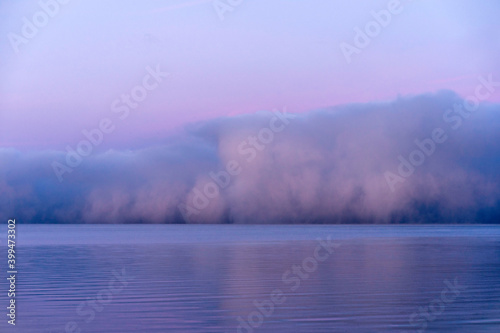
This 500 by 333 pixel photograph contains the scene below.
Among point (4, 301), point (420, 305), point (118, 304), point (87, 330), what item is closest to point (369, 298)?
point (420, 305)

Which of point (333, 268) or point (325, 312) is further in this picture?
point (333, 268)

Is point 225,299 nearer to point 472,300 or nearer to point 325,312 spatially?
point 325,312

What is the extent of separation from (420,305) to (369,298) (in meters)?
2.25

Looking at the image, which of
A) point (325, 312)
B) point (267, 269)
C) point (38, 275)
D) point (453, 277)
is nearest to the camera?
point (325, 312)

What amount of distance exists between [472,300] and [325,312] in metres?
6.29

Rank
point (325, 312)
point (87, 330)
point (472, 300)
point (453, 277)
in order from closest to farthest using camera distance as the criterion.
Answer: point (87, 330), point (325, 312), point (472, 300), point (453, 277)

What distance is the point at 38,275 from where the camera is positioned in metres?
36.4

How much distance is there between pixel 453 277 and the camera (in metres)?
34.1

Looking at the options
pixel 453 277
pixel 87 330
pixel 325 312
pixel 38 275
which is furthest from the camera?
pixel 38 275

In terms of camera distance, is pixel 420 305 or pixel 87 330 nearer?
pixel 87 330

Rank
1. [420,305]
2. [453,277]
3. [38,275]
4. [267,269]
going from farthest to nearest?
1. [267,269]
2. [38,275]
3. [453,277]
4. [420,305]

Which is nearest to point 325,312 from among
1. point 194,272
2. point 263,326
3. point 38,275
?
point 263,326

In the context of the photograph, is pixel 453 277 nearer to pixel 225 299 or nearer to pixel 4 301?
pixel 225 299

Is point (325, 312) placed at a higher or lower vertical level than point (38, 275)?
higher
